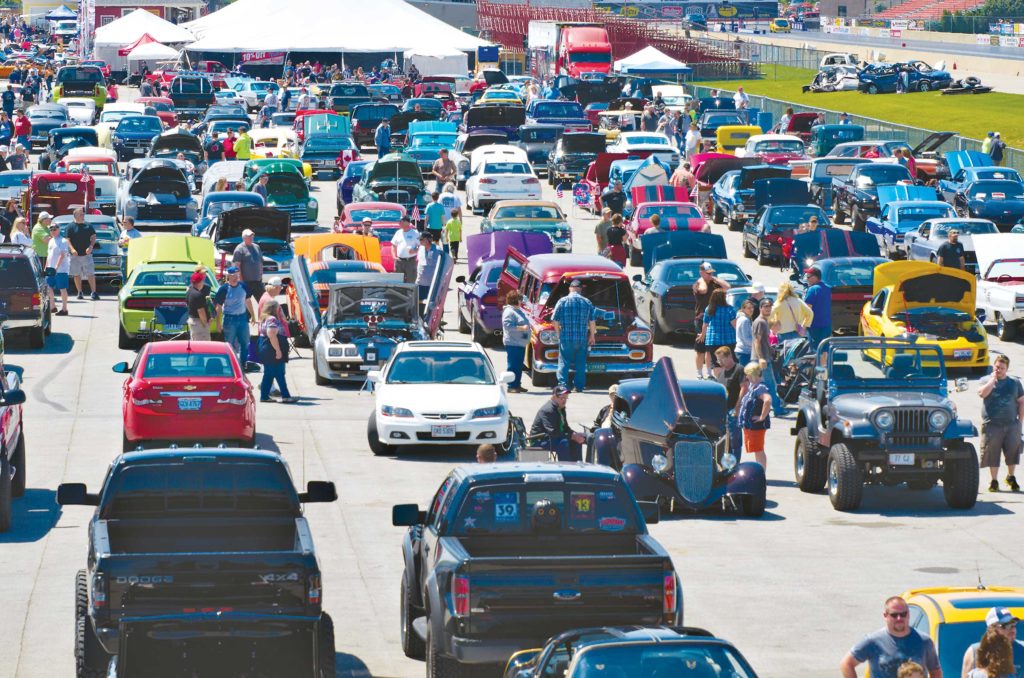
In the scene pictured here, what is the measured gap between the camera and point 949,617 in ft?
37.7

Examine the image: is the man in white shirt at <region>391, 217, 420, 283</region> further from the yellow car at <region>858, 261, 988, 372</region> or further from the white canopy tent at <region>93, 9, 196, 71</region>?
the white canopy tent at <region>93, 9, 196, 71</region>

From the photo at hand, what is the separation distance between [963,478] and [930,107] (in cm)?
6868

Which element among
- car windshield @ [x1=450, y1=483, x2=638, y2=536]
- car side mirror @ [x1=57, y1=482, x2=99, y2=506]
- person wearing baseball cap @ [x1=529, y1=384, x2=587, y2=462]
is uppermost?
car windshield @ [x1=450, y1=483, x2=638, y2=536]

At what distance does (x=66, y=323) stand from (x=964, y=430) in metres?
17.2

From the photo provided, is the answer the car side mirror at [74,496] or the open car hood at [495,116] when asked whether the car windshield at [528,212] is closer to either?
the open car hood at [495,116]

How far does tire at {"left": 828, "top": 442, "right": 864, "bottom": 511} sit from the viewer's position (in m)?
19.5

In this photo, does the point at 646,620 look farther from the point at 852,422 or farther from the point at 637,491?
the point at 852,422

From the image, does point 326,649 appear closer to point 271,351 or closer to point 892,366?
point 892,366

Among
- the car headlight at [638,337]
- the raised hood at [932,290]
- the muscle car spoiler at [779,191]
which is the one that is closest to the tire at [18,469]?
the car headlight at [638,337]

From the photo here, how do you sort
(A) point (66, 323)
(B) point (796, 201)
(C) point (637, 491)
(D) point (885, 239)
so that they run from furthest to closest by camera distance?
(B) point (796, 201) < (D) point (885, 239) < (A) point (66, 323) < (C) point (637, 491)

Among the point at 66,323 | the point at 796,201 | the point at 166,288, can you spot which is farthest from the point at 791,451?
the point at 796,201

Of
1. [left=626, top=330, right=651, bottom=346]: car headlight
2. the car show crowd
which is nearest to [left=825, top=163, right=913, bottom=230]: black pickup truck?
the car show crowd

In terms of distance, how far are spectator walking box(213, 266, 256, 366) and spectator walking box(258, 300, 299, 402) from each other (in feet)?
2.79

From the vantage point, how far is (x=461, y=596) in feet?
38.9
